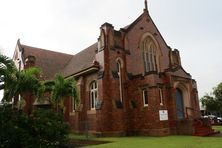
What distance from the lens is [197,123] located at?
20609 mm

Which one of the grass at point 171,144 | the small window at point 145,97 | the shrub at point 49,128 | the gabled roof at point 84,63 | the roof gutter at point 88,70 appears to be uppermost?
the gabled roof at point 84,63

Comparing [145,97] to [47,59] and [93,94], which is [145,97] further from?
[47,59]

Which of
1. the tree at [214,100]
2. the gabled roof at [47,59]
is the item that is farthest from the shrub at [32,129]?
the tree at [214,100]

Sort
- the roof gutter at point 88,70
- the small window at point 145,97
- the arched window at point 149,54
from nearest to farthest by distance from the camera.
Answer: the small window at point 145,97 → the roof gutter at point 88,70 → the arched window at point 149,54

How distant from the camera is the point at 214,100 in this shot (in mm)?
51938

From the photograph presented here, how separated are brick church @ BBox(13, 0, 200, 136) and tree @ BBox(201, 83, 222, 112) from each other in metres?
26.0

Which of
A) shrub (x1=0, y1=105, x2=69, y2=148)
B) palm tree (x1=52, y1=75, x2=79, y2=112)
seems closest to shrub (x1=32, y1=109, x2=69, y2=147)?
shrub (x1=0, y1=105, x2=69, y2=148)

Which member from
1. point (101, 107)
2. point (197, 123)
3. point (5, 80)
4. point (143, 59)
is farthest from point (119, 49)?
point (5, 80)

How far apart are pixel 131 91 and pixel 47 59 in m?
16.3

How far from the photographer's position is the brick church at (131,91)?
21312 mm

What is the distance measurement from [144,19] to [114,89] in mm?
10546

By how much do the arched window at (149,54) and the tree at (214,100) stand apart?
27930 millimetres

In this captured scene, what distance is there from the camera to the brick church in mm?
21312

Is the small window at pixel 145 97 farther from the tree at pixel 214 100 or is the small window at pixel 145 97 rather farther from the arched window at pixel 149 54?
the tree at pixel 214 100
